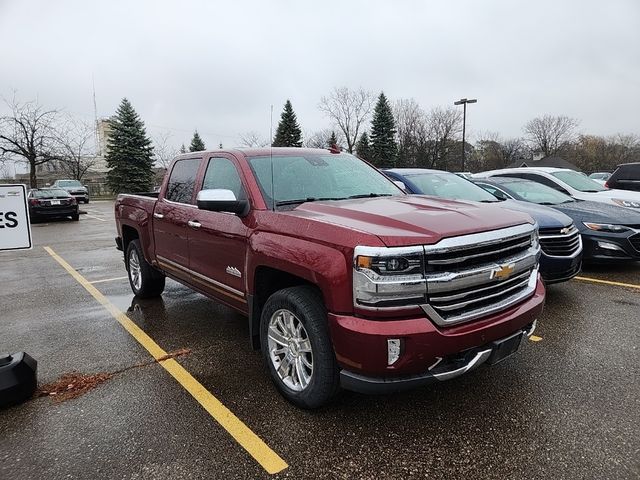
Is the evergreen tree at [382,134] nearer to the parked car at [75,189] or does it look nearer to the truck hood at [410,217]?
the parked car at [75,189]

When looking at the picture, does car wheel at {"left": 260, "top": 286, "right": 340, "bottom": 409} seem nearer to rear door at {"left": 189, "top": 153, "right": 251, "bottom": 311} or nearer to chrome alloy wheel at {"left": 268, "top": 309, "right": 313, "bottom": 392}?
chrome alloy wheel at {"left": 268, "top": 309, "right": 313, "bottom": 392}

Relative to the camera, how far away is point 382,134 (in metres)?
49.2

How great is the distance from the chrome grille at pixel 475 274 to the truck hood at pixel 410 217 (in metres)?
0.08

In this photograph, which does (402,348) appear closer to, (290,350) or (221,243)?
(290,350)

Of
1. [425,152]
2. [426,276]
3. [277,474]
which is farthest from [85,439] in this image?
[425,152]

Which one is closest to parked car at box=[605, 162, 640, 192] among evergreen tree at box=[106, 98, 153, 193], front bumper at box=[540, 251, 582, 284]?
front bumper at box=[540, 251, 582, 284]

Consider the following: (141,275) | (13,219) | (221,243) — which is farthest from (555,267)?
(13,219)

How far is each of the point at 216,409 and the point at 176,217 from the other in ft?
7.09

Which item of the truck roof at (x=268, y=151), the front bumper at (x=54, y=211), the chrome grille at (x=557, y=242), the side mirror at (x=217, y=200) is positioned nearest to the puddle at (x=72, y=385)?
the side mirror at (x=217, y=200)

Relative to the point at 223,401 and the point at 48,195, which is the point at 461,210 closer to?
the point at 223,401

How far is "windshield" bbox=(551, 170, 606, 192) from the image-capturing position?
8938 mm

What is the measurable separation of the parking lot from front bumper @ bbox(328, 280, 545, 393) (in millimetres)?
445

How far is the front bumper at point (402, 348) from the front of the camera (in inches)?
99.3

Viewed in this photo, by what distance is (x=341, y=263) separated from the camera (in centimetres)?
265
